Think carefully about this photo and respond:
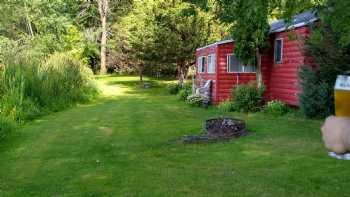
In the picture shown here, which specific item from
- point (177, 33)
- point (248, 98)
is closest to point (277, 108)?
point (248, 98)

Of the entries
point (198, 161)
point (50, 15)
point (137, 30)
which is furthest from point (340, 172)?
point (50, 15)

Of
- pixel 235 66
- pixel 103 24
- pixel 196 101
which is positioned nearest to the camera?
pixel 235 66

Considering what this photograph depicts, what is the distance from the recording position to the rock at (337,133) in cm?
196

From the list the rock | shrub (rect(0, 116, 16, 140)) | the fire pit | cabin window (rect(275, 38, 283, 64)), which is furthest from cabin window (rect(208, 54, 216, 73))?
the rock

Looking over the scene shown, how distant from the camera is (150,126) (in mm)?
13109

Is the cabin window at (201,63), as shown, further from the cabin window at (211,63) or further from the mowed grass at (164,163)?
the mowed grass at (164,163)

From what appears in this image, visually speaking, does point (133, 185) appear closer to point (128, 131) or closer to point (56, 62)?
point (128, 131)

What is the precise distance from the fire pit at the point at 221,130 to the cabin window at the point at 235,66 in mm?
7486

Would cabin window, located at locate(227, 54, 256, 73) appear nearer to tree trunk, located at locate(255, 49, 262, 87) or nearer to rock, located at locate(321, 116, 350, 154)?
tree trunk, located at locate(255, 49, 262, 87)

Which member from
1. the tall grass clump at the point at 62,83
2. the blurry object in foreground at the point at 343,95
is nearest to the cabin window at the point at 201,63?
the tall grass clump at the point at 62,83

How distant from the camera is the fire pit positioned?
34.0 ft

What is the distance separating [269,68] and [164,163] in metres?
10.8

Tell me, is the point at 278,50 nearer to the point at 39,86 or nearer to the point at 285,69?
the point at 285,69

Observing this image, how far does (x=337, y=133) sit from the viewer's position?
2014 mm
